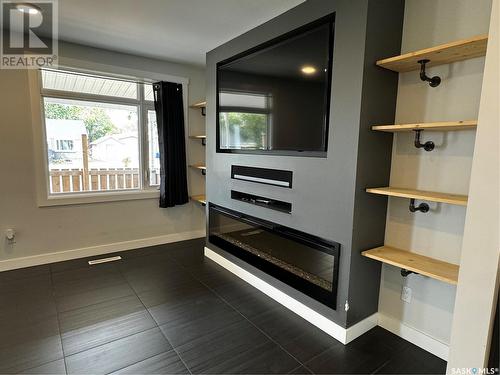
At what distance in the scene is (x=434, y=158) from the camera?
185cm

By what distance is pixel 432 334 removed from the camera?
6.31 ft

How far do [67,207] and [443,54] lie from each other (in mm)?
3856

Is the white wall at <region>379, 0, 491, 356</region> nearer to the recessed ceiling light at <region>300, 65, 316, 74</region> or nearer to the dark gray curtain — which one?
the recessed ceiling light at <region>300, 65, 316, 74</region>

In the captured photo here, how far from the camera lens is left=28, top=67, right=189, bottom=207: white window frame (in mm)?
3100

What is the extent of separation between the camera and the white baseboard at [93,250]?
10.4ft

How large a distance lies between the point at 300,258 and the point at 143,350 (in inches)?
52.8

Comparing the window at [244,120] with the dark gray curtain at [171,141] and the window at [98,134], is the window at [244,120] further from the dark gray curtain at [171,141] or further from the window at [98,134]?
the window at [98,134]

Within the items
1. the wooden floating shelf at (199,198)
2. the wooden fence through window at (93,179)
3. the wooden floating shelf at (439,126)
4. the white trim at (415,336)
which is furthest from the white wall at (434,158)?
the wooden fence through window at (93,179)

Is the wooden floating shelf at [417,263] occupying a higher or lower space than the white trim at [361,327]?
higher

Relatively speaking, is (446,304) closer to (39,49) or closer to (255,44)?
(255,44)

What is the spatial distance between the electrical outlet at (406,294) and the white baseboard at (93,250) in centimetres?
299

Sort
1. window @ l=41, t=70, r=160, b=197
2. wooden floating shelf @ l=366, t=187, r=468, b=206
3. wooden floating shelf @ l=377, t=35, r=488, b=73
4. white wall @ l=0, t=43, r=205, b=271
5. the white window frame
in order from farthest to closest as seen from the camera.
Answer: window @ l=41, t=70, r=160, b=197 < the white window frame < white wall @ l=0, t=43, r=205, b=271 < wooden floating shelf @ l=366, t=187, r=468, b=206 < wooden floating shelf @ l=377, t=35, r=488, b=73

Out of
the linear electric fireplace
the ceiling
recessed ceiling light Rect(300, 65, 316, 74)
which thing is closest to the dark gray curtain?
the ceiling

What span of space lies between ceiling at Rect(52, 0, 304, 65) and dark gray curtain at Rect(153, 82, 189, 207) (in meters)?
0.54
